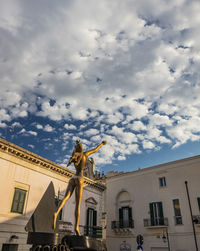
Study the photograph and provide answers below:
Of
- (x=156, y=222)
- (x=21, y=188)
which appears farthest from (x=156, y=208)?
(x=21, y=188)

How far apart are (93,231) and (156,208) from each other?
21.2ft

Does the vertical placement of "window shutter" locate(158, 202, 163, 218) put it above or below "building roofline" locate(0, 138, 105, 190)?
below

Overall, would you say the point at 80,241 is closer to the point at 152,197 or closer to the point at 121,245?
the point at 152,197

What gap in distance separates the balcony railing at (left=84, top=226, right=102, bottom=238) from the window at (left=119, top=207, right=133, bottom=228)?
87.0 inches

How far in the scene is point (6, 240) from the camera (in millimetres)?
14422

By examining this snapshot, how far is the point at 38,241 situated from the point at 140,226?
58.2 ft

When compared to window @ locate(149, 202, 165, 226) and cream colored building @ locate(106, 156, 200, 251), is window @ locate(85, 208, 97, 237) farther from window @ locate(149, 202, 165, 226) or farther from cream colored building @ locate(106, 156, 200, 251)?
window @ locate(149, 202, 165, 226)

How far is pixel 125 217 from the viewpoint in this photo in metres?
23.0

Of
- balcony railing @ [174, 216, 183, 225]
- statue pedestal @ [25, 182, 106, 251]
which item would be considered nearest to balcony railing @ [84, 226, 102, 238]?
balcony railing @ [174, 216, 183, 225]

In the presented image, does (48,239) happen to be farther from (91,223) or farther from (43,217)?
(91,223)

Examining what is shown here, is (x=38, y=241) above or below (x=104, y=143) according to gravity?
below

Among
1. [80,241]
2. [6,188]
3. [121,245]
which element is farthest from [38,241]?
[121,245]

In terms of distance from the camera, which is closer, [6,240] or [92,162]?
[6,240]

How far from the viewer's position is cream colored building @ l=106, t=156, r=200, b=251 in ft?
62.2
